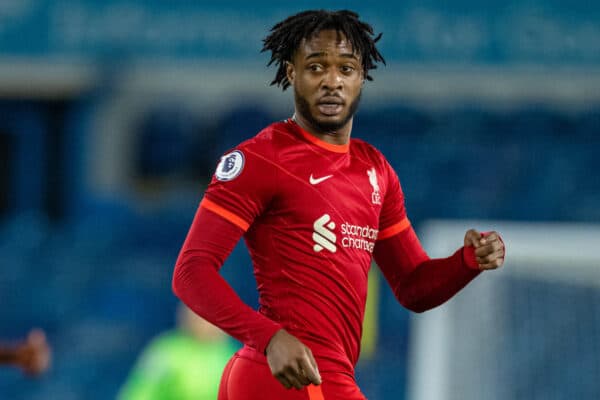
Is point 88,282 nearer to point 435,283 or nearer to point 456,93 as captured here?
point 456,93

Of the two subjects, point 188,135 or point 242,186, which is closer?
point 242,186

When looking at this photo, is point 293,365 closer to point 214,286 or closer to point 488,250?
point 214,286

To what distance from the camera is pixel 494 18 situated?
31.8 feet

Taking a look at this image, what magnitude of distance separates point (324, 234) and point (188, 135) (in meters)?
9.03

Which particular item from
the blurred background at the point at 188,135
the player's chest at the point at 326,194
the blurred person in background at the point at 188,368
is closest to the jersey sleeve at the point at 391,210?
the player's chest at the point at 326,194

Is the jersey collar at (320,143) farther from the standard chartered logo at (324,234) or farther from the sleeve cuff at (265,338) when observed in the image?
the sleeve cuff at (265,338)

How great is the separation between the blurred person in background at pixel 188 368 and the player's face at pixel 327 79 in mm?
3044

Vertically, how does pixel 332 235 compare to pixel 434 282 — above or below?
above

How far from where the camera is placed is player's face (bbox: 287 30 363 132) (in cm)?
246

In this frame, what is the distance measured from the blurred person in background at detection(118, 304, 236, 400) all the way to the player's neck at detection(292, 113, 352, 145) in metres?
2.99

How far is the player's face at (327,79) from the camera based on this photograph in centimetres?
246

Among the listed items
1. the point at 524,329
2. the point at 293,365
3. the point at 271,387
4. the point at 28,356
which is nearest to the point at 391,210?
the point at 271,387

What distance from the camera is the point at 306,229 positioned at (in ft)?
7.98

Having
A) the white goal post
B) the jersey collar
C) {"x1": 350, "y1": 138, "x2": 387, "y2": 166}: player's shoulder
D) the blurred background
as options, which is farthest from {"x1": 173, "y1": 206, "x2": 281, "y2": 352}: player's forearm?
the blurred background
